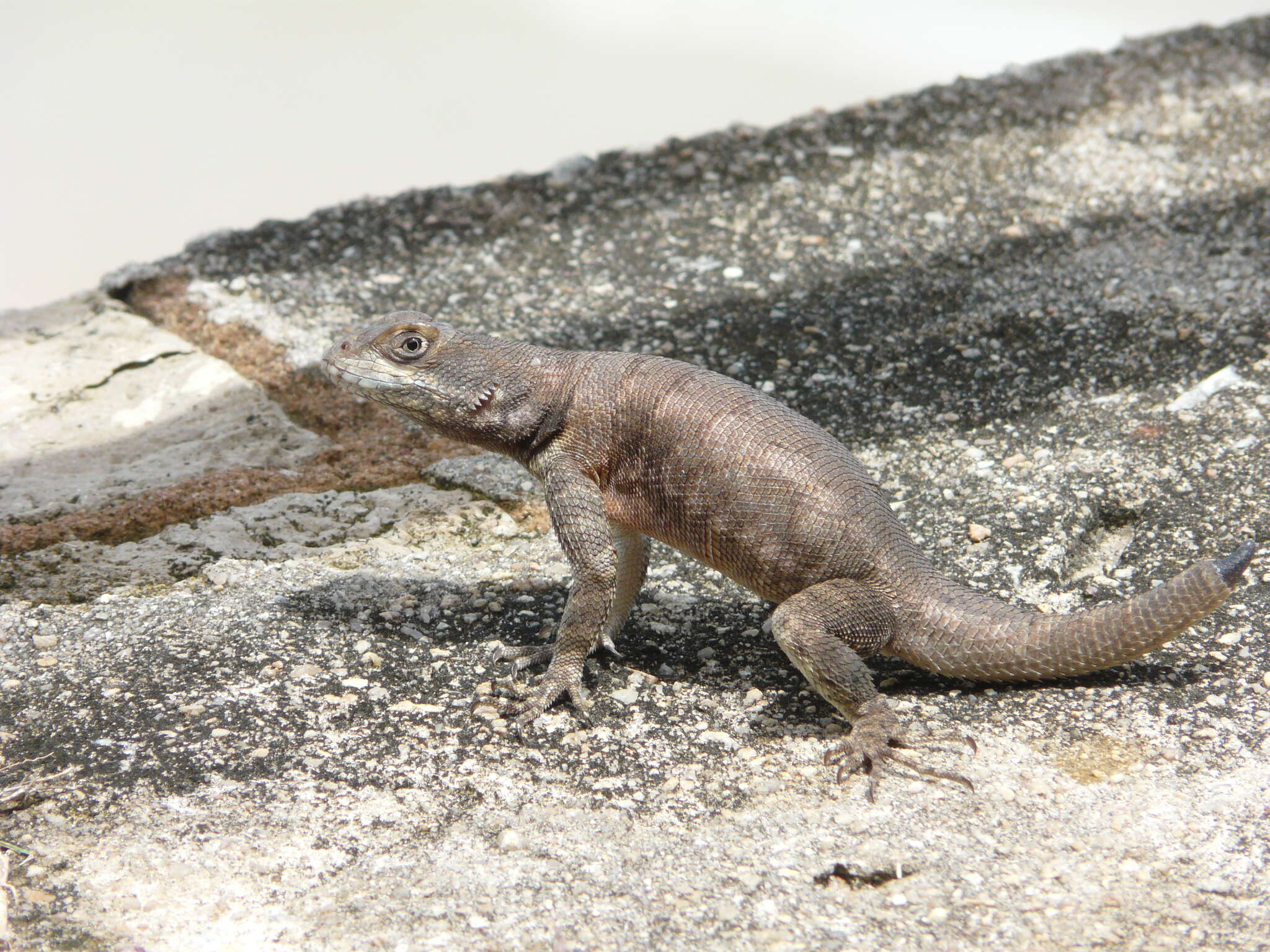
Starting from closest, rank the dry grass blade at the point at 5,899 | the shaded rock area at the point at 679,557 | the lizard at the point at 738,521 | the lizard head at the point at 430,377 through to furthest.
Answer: the dry grass blade at the point at 5,899
the shaded rock area at the point at 679,557
the lizard at the point at 738,521
the lizard head at the point at 430,377

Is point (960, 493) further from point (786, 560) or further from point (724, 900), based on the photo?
point (724, 900)

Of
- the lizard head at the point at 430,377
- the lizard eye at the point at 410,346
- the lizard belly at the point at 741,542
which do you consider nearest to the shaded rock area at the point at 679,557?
the lizard belly at the point at 741,542

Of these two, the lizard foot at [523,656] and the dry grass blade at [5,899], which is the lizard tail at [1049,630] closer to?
the lizard foot at [523,656]

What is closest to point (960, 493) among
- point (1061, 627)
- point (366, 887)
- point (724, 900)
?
point (1061, 627)

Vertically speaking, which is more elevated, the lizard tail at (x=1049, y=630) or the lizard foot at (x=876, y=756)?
the lizard tail at (x=1049, y=630)

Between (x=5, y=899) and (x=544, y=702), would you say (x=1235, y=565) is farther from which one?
(x=5, y=899)

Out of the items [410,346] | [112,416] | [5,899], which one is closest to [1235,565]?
[410,346]

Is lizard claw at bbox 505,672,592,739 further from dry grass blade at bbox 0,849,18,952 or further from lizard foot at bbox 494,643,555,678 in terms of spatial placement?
dry grass blade at bbox 0,849,18,952
